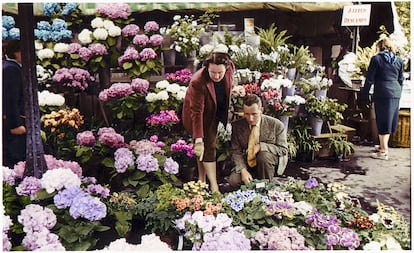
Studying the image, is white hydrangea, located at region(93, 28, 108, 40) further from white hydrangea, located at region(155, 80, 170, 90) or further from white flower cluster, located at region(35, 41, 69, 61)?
white hydrangea, located at region(155, 80, 170, 90)

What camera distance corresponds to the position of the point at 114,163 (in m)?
2.64

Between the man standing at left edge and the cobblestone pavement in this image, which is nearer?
the man standing at left edge

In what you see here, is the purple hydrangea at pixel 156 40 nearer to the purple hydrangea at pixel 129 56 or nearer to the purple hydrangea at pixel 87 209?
the purple hydrangea at pixel 129 56

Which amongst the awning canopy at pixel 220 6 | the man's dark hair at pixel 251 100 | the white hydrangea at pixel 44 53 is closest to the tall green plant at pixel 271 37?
the awning canopy at pixel 220 6

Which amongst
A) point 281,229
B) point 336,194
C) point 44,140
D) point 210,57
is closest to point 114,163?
point 44,140

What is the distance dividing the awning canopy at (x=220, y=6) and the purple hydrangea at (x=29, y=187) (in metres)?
0.84

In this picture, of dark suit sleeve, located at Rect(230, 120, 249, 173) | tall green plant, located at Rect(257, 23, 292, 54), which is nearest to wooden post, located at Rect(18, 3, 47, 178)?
dark suit sleeve, located at Rect(230, 120, 249, 173)

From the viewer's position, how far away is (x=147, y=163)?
8.62ft

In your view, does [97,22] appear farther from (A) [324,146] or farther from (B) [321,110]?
(A) [324,146]

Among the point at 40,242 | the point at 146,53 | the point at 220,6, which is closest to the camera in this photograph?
the point at 40,242

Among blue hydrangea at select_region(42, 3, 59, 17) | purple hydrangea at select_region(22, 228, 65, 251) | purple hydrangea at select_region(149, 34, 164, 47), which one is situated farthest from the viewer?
purple hydrangea at select_region(149, 34, 164, 47)

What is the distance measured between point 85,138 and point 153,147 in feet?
1.18

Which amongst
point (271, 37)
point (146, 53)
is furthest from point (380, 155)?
point (146, 53)

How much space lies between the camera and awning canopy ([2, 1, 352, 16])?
97.7 inches
